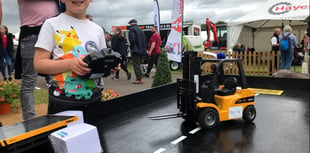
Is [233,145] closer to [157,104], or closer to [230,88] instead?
[230,88]

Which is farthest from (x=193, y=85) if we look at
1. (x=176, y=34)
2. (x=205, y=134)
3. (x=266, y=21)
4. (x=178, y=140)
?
(x=266, y=21)

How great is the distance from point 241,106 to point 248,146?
0.96m

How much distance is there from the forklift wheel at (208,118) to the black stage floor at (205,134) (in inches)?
3.5

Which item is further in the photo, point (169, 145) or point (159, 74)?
point (159, 74)

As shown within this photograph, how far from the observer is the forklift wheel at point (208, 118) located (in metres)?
3.36

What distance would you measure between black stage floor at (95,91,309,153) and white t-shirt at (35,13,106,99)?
108cm

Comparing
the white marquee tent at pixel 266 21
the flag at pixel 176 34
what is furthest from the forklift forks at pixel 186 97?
the white marquee tent at pixel 266 21

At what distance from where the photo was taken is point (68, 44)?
179cm

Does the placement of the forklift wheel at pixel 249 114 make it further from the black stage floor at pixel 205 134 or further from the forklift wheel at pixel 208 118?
the forklift wheel at pixel 208 118

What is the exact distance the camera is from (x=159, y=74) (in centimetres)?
624

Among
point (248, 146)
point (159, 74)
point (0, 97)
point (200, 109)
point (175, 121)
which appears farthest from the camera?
point (159, 74)

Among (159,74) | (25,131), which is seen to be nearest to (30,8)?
(25,131)

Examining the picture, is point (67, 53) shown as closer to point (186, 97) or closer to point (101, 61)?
point (101, 61)

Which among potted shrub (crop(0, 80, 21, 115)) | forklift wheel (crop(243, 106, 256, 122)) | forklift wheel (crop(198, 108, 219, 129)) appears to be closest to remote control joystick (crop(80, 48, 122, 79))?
forklift wheel (crop(198, 108, 219, 129))
